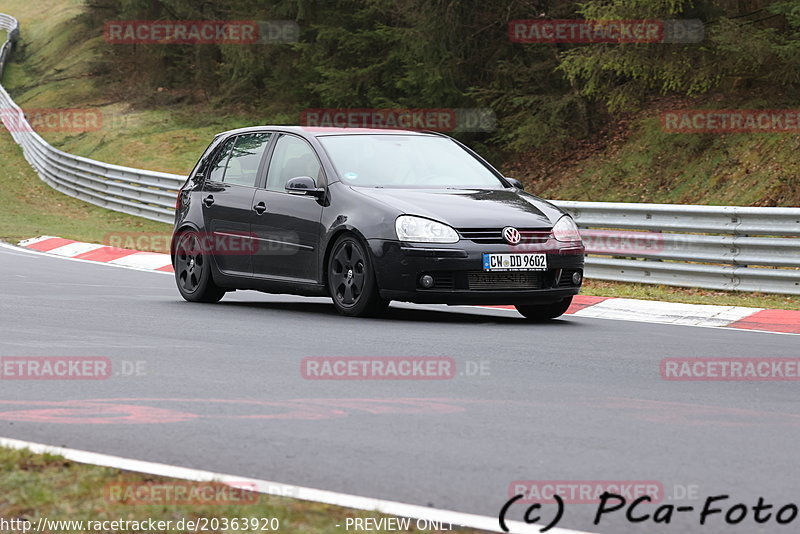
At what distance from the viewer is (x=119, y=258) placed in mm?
19422

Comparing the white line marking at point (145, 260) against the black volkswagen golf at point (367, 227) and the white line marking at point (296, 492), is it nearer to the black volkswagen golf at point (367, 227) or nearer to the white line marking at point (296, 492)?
the black volkswagen golf at point (367, 227)

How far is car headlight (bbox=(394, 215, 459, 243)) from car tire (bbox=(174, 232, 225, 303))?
9.13ft

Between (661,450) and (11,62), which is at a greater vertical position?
(11,62)

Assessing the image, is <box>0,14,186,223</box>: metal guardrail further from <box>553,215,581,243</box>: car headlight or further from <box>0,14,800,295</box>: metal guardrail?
<box>553,215,581,243</box>: car headlight

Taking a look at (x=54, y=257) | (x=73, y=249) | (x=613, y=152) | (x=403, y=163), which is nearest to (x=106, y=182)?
(x=73, y=249)

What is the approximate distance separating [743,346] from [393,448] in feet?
15.9

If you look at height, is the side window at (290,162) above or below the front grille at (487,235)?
above

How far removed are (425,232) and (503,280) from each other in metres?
0.74

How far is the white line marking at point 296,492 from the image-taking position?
466 cm

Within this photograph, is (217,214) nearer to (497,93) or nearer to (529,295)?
(529,295)

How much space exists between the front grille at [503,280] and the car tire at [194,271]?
3.16 m

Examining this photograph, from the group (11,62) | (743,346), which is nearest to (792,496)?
(743,346)

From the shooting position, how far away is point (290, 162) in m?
12.2

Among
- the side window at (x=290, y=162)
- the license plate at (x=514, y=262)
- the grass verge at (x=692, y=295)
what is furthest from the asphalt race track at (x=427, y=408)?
the grass verge at (x=692, y=295)
